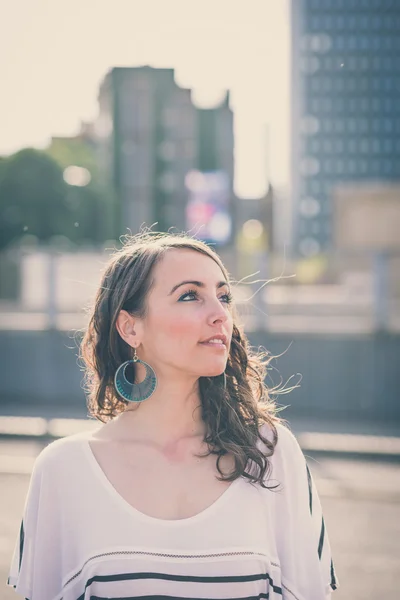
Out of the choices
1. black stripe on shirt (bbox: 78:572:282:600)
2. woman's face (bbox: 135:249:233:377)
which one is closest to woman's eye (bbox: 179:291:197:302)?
woman's face (bbox: 135:249:233:377)

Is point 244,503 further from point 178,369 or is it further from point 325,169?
point 325,169

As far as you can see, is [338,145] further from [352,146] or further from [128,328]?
[128,328]

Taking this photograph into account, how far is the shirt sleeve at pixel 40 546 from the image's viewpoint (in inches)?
74.5

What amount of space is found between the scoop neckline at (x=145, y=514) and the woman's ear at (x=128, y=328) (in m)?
0.33

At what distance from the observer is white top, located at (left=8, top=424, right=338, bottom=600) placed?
5.87 ft

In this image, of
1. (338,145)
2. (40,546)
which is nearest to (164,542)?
(40,546)

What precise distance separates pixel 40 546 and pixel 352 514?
4608 mm

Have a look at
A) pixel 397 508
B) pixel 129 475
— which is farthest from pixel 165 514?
pixel 397 508

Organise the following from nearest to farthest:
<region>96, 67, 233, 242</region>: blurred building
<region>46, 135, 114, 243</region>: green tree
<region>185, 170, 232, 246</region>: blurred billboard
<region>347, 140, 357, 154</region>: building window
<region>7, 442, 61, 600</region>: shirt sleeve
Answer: <region>7, 442, 61, 600</region>: shirt sleeve, <region>46, 135, 114, 243</region>: green tree, <region>185, 170, 232, 246</region>: blurred billboard, <region>96, 67, 233, 242</region>: blurred building, <region>347, 140, 357, 154</region>: building window

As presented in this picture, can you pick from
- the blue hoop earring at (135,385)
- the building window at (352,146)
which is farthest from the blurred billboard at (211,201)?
the building window at (352,146)

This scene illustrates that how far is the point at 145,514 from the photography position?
A: 6.01 ft

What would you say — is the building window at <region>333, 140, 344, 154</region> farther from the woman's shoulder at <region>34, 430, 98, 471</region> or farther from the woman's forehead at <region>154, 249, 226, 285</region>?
the woman's shoulder at <region>34, 430, 98, 471</region>

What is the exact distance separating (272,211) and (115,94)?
32.5 m

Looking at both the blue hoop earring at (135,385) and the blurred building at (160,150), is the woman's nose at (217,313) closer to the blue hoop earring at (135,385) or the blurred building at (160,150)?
the blue hoop earring at (135,385)
